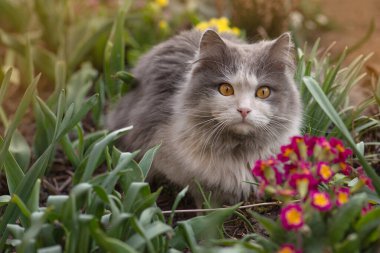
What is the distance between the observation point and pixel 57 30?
5051mm

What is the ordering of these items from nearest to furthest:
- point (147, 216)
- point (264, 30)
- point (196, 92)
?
point (147, 216)
point (196, 92)
point (264, 30)

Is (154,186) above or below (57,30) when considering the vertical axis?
below

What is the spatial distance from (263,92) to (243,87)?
0.14m

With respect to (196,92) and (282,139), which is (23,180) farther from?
(282,139)

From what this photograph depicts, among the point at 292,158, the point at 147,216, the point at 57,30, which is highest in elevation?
the point at 57,30

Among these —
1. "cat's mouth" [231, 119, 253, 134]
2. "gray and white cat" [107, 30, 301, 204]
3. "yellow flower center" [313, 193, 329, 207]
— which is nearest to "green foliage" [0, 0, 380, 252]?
"yellow flower center" [313, 193, 329, 207]

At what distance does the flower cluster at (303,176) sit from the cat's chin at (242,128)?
60cm

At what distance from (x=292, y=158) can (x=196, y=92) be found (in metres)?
0.97

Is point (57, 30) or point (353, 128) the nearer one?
point (353, 128)

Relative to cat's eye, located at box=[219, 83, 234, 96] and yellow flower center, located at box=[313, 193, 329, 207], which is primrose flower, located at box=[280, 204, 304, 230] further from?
cat's eye, located at box=[219, 83, 234, 96]

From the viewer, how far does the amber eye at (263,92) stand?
288cm

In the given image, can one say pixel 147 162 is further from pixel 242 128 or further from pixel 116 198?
pixel 242 128

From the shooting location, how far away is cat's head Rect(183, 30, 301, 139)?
2805mm

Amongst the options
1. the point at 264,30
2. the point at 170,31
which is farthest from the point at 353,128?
the point at 170,31
